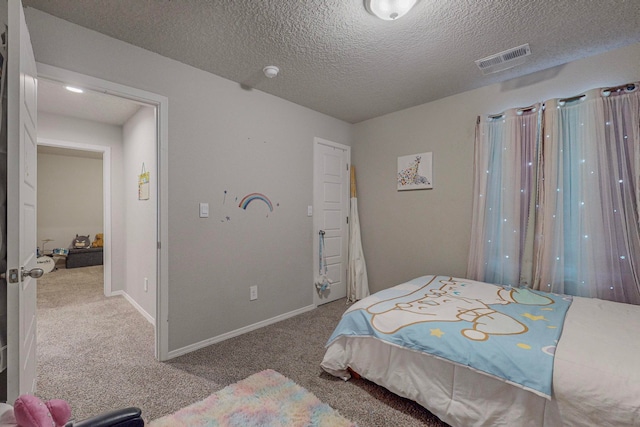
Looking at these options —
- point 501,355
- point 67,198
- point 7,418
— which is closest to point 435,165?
point 501,355

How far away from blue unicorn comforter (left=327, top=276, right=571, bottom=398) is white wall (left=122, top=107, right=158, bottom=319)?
2.22m

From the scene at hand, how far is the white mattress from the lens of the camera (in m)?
1.14

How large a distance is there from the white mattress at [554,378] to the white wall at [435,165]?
128cm

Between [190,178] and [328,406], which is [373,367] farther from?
[190,178]

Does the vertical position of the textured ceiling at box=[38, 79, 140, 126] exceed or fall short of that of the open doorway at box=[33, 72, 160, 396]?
it exceeds it

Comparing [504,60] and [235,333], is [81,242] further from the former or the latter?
[504,60]

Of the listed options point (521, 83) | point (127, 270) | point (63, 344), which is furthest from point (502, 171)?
point (127, 270)

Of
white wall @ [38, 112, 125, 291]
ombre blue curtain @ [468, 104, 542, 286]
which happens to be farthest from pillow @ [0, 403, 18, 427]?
white wall @ [38, 112, 125, 291]

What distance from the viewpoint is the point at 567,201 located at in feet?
7.36

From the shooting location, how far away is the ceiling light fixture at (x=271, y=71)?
2322mm

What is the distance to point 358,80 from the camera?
102 inches

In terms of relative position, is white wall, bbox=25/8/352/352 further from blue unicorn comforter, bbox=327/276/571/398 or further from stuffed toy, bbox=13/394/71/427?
stuffed toy, bbox=13/394/71/427

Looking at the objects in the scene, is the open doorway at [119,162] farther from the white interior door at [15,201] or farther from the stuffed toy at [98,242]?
the stuffed toy at [98,242]

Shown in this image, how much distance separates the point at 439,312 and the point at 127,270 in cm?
383
